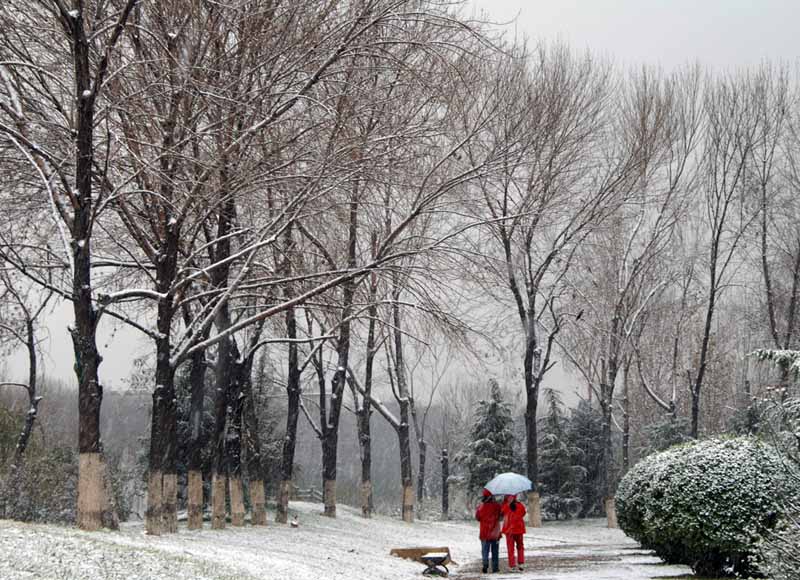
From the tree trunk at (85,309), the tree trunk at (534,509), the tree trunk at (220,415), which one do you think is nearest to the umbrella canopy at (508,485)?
the tree trunk at (220,415)

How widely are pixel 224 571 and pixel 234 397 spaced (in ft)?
35.2

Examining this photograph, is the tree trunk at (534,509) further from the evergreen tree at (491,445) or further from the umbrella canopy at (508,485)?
the umbrella canopy at (508,485)

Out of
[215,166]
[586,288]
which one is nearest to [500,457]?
[586,288]

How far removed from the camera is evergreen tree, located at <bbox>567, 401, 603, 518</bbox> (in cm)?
4662

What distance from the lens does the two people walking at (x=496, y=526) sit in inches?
658

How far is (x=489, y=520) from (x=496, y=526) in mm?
154

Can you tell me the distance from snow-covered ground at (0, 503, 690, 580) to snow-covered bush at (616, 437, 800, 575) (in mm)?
810

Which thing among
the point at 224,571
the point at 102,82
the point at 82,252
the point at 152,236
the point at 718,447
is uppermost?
the point at 102,82

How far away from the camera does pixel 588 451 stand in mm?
47844

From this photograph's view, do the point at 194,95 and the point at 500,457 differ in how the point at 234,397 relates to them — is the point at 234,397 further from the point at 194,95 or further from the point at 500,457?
the point at 500,457

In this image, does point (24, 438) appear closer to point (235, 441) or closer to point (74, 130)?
point (235, 441)

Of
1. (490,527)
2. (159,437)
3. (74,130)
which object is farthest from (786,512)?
(74,130)

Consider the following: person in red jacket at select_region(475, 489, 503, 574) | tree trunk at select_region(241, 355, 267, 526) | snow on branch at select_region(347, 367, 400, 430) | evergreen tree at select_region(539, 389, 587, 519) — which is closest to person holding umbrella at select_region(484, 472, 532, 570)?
person in red jacket at select_region(475, 489, 503, 574)

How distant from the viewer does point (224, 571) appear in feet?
36.6
